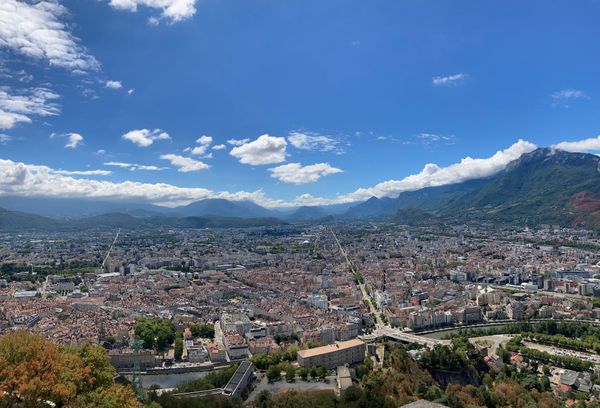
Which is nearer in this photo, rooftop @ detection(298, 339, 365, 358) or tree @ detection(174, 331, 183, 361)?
rooftop @ detection(298, 339, 365, 358)

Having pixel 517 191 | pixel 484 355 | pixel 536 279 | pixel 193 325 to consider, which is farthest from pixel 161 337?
pixel 517 191

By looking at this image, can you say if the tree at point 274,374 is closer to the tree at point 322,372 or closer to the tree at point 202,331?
the tree at point 322,372

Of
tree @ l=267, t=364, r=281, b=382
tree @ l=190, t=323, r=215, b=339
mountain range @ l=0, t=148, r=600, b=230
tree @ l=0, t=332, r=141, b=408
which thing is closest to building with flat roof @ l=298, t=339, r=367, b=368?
tree @ l=267, t=364, r=281, b=382

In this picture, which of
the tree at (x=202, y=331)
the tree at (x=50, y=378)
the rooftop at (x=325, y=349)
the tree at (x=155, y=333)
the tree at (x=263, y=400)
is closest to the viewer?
the tree at (x=50, y=378)

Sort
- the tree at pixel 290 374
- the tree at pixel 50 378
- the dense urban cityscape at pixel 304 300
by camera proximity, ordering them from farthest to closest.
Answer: the dense urban cityscape at pixel 304 300
the tree at pixel 290 374
the tree at pixel 50 378

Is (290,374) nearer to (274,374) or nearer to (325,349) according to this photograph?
(274,374)

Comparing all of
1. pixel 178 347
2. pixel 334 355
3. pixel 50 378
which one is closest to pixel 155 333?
pixel 178 347

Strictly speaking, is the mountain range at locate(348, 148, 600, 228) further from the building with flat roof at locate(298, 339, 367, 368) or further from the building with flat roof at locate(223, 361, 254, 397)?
the building with flat roof at locate(223, 361, 254, 397)

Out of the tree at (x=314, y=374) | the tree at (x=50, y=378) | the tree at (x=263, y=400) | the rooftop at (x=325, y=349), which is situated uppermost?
the tree at (x=50, y=378)

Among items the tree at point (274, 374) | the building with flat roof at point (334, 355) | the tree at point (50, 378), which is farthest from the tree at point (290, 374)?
the tree at point (50, 378)
